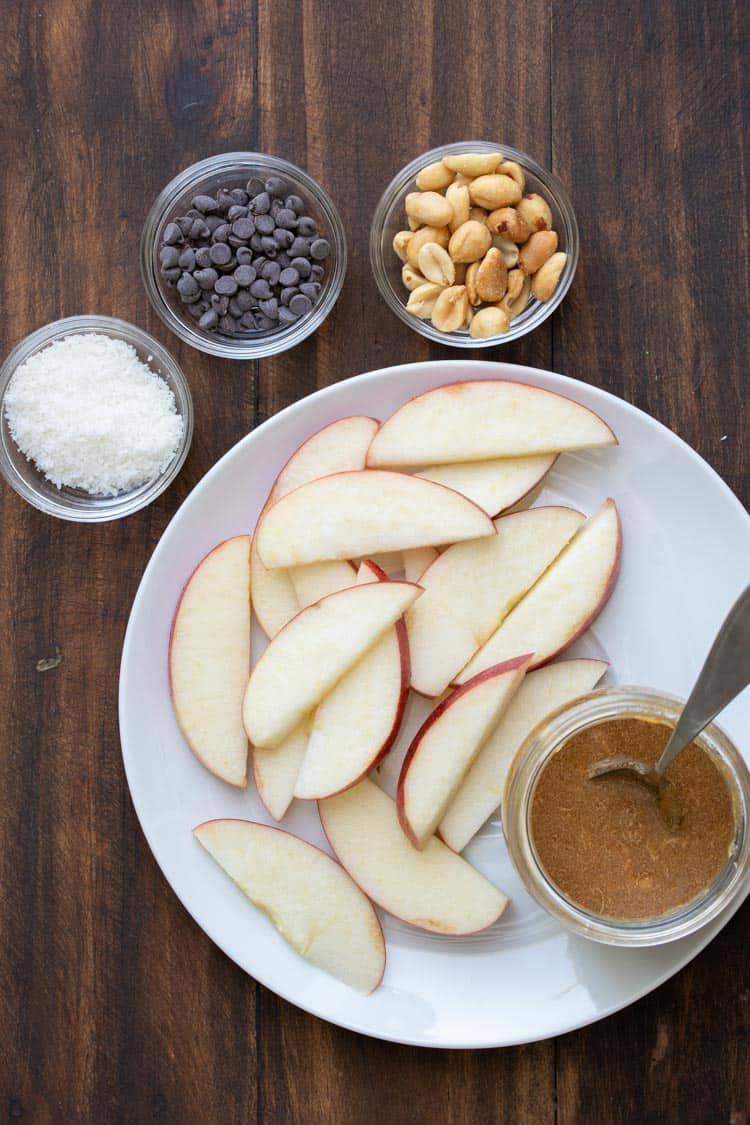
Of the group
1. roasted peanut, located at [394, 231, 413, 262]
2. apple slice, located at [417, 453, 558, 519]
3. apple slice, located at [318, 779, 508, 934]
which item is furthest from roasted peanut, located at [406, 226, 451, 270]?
apple slice, located at [318, 779, 508, 934]

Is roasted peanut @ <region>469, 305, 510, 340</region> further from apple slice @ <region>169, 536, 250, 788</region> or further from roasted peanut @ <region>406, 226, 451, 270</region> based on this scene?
apple slice @ <region>169, 536, 250, 788</region>

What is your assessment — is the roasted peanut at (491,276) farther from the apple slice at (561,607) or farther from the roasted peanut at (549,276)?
the apple slice at (561,607)

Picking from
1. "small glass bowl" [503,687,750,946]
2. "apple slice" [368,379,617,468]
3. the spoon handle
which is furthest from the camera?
"apple slice" [368,379,617,468]

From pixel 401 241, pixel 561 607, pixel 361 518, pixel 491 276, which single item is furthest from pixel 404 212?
pixel 561 607

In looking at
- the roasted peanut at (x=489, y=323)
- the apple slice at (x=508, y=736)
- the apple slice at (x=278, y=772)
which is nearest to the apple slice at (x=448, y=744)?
the apple slice at (x=508, y=736)

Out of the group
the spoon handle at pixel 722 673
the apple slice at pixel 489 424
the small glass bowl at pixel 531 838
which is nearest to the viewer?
the spoon handle at pixel 722 673

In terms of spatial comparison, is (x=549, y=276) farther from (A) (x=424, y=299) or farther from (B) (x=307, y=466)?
(B) (x=307, y=466)

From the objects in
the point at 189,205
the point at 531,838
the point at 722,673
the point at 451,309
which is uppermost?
the point at 189,205
